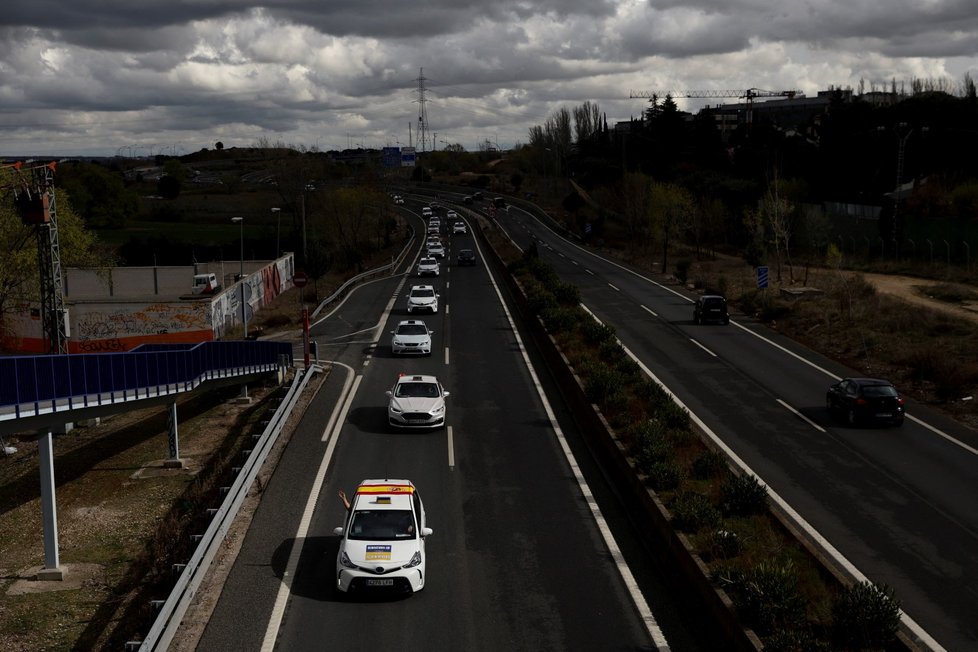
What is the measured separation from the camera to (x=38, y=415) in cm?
2005

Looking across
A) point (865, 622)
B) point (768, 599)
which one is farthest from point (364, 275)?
point (865, 622)

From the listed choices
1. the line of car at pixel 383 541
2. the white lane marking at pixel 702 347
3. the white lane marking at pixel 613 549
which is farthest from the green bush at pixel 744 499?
the white lane marking at pixel 702 347

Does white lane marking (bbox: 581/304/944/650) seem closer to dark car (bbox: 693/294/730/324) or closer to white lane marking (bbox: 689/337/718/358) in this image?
white lane marking (bbox: 689/337/718/358)

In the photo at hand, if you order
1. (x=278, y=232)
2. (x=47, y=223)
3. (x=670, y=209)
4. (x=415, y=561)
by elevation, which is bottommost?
(x=415, y=561)

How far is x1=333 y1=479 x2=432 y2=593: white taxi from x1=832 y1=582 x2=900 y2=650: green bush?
22.8 ft

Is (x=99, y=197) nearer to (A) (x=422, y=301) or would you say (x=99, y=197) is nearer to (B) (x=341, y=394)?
(A) (x=422, y=301)

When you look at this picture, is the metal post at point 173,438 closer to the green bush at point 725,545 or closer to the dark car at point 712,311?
the green bush at point 725,545

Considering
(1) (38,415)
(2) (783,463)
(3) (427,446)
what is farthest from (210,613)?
(2) (783,463)

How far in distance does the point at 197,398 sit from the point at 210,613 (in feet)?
80.4

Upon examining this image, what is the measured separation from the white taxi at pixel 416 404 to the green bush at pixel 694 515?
10582mm

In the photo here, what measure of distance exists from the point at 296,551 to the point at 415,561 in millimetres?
3252

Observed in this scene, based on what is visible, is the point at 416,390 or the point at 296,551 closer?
the point at 296,551

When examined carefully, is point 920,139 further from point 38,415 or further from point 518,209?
point 38,415

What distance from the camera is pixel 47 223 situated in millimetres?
30047
